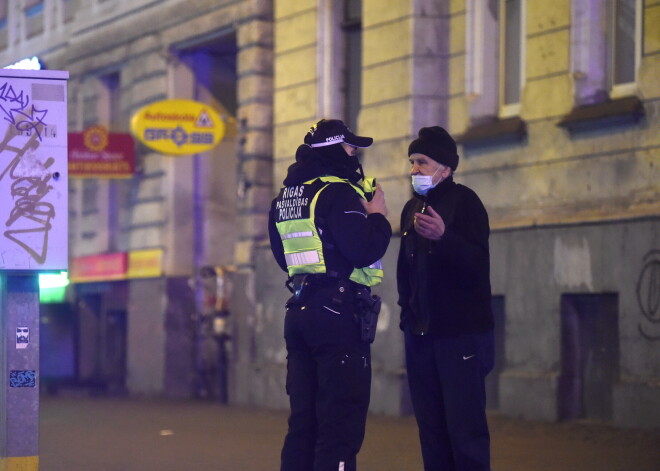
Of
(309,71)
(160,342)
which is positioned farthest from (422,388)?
(160,342)

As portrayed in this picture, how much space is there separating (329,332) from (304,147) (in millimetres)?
972

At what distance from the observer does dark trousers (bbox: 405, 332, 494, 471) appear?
656 cm

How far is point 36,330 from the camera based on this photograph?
765 centimetres

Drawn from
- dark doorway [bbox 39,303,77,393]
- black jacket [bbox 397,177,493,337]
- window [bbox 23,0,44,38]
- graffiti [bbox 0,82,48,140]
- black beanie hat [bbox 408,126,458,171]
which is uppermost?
window [bbox 23,0,44,38]

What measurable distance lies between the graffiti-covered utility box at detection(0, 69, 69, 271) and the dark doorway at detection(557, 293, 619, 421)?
21.5 ft

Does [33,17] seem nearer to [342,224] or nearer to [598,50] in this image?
[598,50]

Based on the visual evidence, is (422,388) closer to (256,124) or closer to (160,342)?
(256,124)

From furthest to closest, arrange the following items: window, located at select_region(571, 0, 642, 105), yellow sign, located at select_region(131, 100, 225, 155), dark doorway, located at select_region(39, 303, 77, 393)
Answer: dark doorway, located at select_region(39, 303, 77, 393)
yellow sign, located at select_region(131, 100, 225, 155)
window, located at select_region(571, 0, 642, 105)

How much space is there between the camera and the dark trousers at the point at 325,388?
6.53 metres

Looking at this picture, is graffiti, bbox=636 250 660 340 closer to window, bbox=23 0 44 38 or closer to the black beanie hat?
the black beanie hat

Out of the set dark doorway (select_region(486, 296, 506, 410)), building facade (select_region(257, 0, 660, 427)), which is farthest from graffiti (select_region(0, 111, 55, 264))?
dark doorway (select_region(486, 296, 506, 410))

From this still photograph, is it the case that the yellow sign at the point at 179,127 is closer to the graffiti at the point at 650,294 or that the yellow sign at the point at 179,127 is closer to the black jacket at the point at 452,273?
the graffiti at the point at 650,294

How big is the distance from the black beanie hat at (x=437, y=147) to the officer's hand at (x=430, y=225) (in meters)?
0.43

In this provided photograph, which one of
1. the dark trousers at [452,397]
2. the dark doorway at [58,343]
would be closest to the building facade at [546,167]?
the dark trousers at [452,397]
